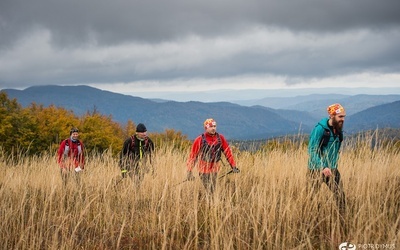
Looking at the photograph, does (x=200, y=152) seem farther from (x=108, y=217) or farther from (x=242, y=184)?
(x=108, y=217)

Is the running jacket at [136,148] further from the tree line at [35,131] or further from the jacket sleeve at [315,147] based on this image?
the tree line at [35,131]

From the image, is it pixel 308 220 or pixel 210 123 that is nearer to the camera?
pixel 308 220

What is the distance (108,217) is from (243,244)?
1.64 m

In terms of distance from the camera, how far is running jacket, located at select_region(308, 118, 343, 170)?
4.70 meters

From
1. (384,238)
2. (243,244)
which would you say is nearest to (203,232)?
(243,244)

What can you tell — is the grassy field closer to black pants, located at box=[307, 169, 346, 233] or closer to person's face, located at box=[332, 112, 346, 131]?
black pants, located at box=[307, 169, 346, 233]

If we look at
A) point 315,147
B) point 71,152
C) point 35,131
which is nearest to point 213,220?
point 315,147

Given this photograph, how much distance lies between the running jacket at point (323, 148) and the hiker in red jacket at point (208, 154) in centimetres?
126

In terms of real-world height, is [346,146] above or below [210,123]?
below

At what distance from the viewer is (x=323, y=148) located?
482cm

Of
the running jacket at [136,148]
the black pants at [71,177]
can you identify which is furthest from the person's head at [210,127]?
the black pants at [71,177]

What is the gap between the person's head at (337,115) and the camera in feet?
15.1

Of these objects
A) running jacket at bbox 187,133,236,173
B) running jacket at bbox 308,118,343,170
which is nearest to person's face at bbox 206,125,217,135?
running jacket at bbox 187,133,236,173

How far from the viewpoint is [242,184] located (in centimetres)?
557
